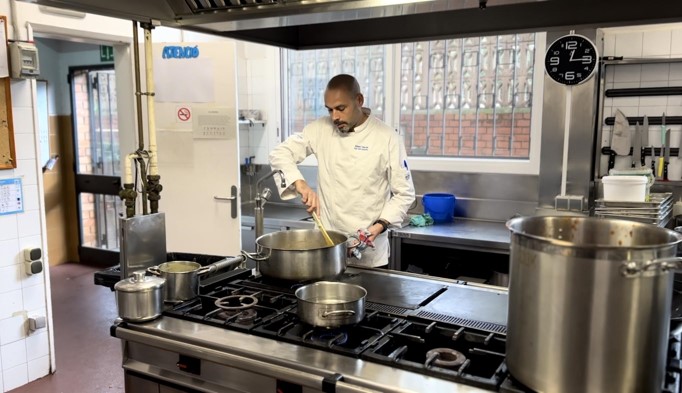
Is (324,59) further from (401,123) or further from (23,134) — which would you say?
(23,134)

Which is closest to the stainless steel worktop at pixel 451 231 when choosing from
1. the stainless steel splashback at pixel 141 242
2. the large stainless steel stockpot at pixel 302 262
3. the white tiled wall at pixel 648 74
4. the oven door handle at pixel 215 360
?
the white tiled wall at pixel 648 74

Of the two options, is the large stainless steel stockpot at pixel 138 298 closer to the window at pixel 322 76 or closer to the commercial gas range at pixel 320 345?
the commercial gas range at pixel 320 345

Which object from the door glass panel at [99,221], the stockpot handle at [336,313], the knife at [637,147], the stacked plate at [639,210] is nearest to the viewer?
the stockpot handle at [336,313]

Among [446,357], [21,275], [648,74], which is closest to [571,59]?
[648,74]

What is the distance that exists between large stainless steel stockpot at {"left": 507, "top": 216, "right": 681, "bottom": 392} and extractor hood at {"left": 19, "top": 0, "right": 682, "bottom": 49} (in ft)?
2.37

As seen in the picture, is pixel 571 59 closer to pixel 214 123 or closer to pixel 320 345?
pixel 214 123

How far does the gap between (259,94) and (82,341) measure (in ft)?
7.28

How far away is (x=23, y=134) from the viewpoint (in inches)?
119

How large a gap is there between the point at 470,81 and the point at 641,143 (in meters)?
1.13

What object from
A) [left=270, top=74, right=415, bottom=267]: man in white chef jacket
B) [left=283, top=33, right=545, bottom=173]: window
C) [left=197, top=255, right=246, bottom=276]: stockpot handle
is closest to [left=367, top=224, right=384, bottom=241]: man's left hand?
[left=270, top=74, right=415, bottom=267]: man in white chef jacket

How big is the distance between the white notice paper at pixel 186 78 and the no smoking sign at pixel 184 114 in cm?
8

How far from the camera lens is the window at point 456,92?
3645mm

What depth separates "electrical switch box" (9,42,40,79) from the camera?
9.37 feet

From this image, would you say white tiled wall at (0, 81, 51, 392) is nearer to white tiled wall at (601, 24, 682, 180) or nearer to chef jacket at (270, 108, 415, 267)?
chef jacket at (270, 108, 415, 267)
